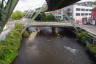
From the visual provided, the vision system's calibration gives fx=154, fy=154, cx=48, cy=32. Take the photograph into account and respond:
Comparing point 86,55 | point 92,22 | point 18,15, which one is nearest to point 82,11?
point 92,22

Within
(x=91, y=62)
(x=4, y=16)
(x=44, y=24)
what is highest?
(x=4, y=16)

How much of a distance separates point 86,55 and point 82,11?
43.6 metres

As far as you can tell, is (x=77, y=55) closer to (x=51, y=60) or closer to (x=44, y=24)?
(x=51, y=60)

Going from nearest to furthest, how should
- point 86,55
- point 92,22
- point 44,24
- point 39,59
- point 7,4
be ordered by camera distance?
1. point 7,4
2. point 39,59
3. point 86,55
4. point 44,24
5. point 92,22

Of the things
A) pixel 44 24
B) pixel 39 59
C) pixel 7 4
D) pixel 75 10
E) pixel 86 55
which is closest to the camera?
pixel 7 4

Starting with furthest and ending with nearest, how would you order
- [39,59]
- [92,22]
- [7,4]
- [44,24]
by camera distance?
[92,22], [44,24], [39,59], [7,4]

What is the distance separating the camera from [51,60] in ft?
61.4

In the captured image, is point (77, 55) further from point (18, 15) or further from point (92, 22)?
point (18, 15)

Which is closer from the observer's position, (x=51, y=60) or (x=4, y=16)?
(x=4, y=16)

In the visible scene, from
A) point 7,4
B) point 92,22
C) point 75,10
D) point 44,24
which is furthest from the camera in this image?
point 75,10

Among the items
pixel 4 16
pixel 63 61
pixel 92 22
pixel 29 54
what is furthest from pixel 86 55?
pixel 92 22

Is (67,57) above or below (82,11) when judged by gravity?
below

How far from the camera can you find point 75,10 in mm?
58625

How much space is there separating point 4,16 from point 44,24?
35259mm
